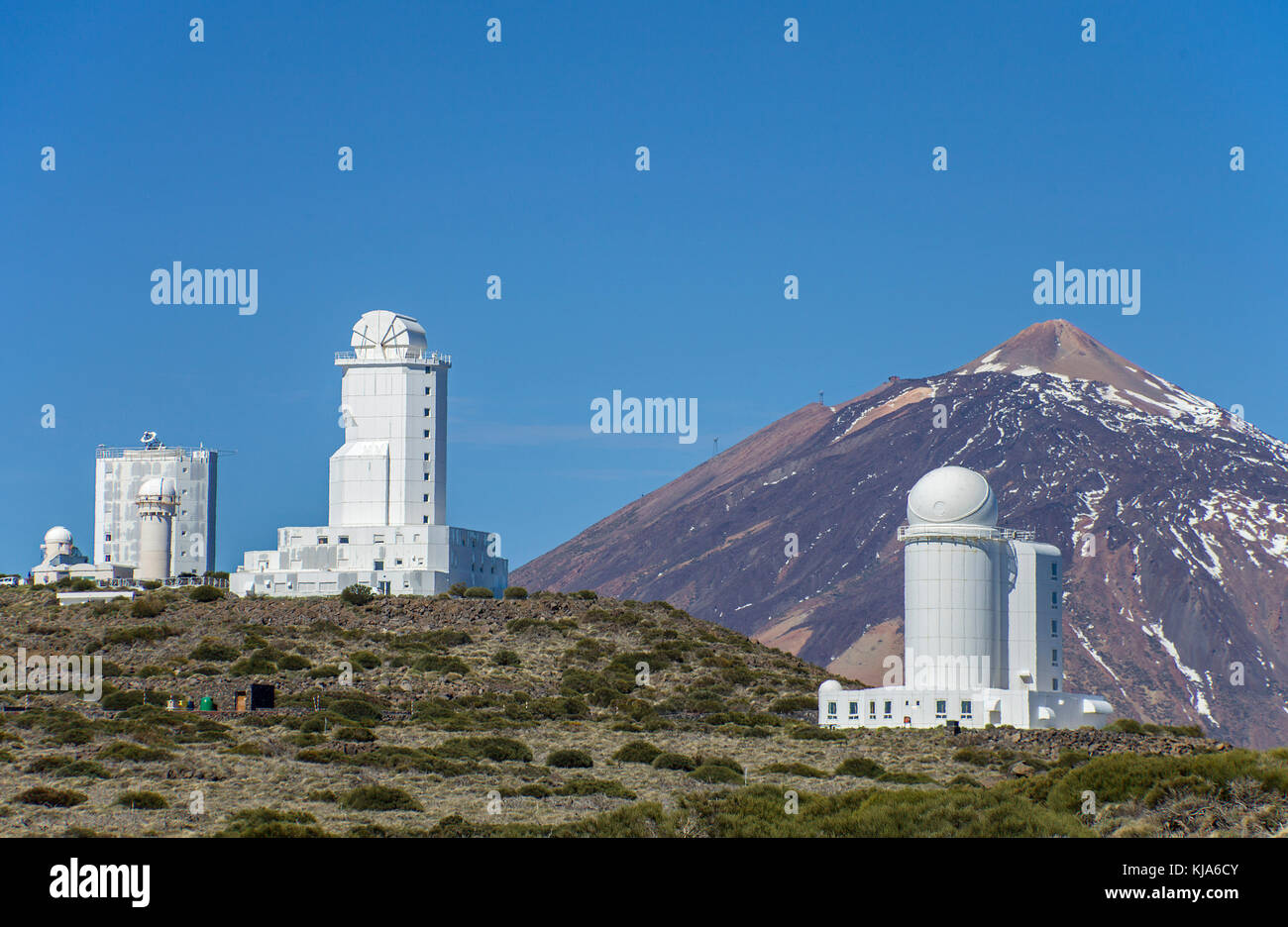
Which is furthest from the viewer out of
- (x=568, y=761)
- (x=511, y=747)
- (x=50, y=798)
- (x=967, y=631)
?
(x=967, y=631)

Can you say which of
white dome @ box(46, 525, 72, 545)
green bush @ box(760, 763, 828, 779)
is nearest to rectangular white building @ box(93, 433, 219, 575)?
white dome @ box(46, 525, 72, 545)

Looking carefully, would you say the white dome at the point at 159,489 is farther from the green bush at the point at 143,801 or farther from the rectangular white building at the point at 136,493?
the green bush at the point at 143,801

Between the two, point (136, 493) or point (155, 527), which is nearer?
point (155, 527)

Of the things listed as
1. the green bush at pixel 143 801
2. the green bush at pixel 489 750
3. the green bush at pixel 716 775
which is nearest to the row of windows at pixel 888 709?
the green bush at pixel 716 775

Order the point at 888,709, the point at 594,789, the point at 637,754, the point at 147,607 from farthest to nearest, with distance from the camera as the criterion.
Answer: the point at 147,607, the point at 888,709, the point at 637,754, the point at 594,789

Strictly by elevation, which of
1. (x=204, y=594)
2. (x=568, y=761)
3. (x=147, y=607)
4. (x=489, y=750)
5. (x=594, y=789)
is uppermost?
(x=204, y=594)

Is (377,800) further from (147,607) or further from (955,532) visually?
(147,607)

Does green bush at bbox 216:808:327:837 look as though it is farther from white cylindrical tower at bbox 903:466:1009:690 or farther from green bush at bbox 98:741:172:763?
white cylindrical tower at bbox 903:466:1009:690

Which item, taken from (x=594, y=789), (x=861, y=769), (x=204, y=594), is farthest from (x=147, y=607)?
(x=861, y=769)
